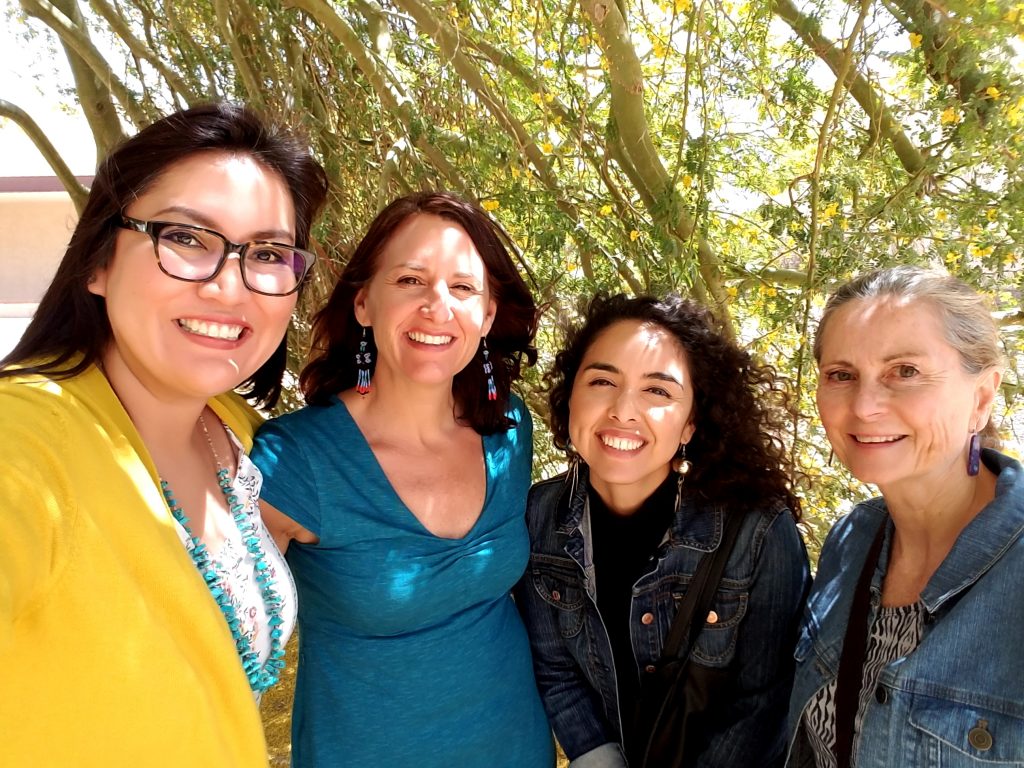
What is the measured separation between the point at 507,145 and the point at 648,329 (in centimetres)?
97

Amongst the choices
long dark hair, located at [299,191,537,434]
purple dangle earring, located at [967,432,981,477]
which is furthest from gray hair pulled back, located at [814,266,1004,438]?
long dark hair, located at [299,191,537,434]

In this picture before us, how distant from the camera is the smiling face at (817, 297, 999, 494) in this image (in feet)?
4.79

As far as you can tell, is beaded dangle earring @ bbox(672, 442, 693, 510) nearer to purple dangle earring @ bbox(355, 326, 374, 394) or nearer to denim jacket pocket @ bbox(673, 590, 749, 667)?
denim jacket pocket @ bbox(673, 590, 749, 667)

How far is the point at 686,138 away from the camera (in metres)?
2.47

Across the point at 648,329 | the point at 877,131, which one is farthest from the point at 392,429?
the point at 877,131

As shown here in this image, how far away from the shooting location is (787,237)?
3.29 m

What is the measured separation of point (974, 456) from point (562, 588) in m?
1.04

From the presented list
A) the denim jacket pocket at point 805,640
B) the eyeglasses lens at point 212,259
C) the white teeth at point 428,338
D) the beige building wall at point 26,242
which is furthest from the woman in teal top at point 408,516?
the beige building wall at point 26,242

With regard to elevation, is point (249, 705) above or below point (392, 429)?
below

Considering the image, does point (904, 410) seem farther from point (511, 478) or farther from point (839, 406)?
point (511, 478)

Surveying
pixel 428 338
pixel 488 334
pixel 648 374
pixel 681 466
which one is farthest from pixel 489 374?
pixel 681 466

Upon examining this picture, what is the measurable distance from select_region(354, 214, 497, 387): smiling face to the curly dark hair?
38 centimetres

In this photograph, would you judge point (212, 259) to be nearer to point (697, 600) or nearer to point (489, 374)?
point (489, 374)

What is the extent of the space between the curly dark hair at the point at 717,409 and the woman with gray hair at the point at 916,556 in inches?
11.7
